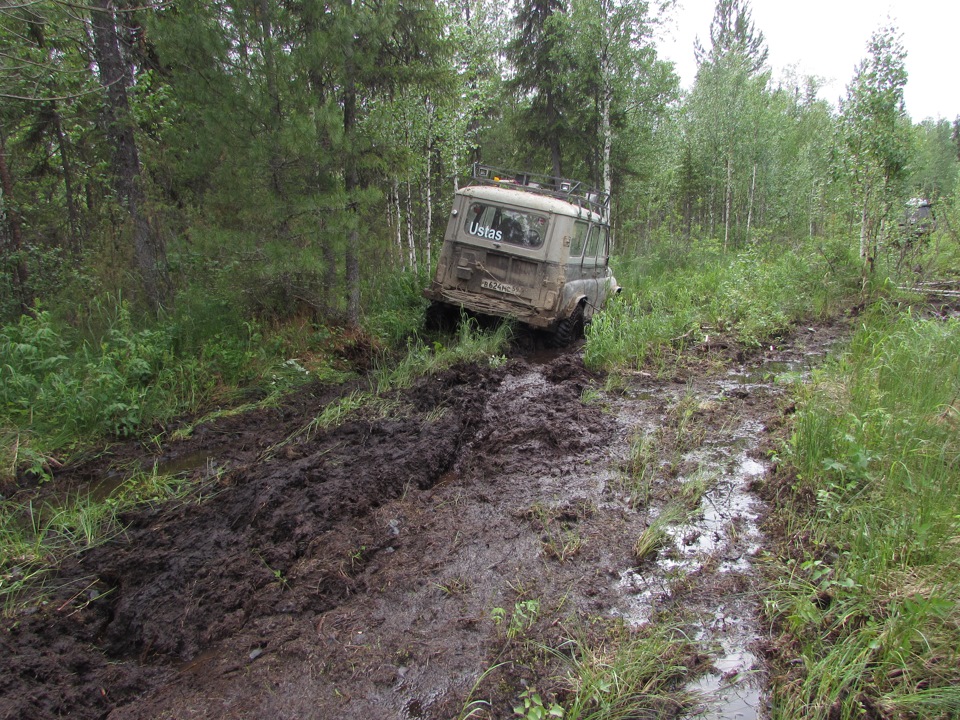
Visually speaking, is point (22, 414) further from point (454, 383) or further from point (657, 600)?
point (657, 600)

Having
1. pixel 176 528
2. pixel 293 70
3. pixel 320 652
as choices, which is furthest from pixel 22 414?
pixel 293 70

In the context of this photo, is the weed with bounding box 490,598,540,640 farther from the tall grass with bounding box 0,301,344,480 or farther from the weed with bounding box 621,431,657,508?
the tall grass with bounding box 0,301,344,480

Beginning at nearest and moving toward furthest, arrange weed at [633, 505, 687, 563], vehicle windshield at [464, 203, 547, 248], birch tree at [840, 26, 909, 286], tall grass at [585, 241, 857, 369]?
weed at [633, 505, 687, 563] → tall grass at [585, 241, 857, 369] → vehicle windshield at [464, 203, 547, 248] → birch tree at [840, 26, 909, 286]

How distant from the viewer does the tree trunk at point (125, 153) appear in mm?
6504

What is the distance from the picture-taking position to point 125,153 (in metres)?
6.79

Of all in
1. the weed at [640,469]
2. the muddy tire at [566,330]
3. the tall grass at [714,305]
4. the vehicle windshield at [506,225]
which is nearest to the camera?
the weed at [640,469]

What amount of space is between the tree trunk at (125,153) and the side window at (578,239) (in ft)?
18.0

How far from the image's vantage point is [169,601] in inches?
113

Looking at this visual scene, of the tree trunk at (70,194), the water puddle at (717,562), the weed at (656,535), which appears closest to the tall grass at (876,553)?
the water puddle at (717,562)

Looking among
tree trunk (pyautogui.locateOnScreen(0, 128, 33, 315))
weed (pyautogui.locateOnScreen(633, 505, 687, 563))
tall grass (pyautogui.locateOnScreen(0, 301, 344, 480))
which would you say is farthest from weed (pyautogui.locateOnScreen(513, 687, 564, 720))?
tree trunk (pyautogui.locateOnScreen(0, 128, 33, 315))

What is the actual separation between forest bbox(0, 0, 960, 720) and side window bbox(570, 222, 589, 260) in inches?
41.9

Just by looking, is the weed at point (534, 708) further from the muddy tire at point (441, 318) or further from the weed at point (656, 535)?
the muddy tire at point (441, 318)

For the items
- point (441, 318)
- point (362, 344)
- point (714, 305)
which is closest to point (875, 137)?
point (714, 305)

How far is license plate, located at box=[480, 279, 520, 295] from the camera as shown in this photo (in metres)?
7.83
